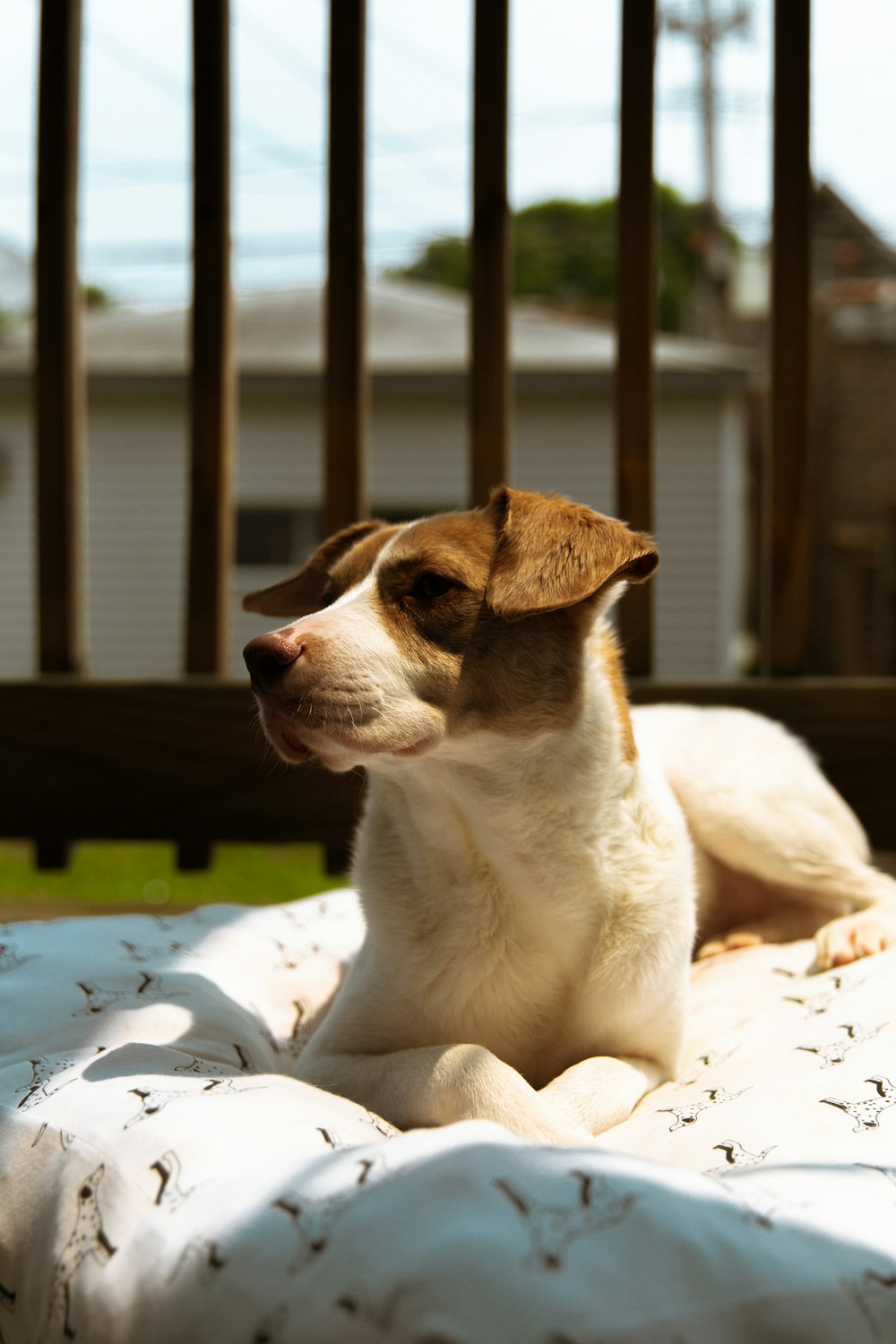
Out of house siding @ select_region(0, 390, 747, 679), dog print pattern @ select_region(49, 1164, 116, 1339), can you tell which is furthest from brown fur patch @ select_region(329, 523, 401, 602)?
house siding @ select_region(0, 390, 747, 679)

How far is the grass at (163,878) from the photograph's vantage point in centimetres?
530

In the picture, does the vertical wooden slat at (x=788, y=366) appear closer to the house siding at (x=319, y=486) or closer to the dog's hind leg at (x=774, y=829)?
the dog's hind leg at (x=774, y=829)

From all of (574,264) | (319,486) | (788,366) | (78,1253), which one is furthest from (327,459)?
(574,264)

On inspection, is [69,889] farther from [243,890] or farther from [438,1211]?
[438,1211]

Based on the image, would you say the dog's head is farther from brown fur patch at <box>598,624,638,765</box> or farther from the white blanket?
the white blanket

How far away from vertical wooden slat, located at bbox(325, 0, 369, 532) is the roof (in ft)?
30.2

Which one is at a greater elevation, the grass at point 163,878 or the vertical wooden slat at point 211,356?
the vertical wooden slat at point 211,356

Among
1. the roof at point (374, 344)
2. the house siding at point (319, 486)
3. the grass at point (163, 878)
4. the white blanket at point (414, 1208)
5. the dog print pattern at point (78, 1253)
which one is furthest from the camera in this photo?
the house siding at point (319, 486)

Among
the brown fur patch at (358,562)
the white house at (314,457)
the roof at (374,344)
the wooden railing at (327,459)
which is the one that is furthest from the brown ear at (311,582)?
the roof at (374,344)

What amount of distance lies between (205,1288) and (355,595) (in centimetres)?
105

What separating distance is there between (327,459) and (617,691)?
1.52 m

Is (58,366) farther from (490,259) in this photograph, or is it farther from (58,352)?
(490,259)

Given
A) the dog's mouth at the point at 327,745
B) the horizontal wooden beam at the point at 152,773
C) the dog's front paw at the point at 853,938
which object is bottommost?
the dog's front paw at the point at 853,938

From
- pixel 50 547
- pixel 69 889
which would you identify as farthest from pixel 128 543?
pixel 50 547
